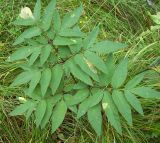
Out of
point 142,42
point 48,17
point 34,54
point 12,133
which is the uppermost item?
point 48,17

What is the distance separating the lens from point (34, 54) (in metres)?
1.81

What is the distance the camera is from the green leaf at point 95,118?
1800 mm

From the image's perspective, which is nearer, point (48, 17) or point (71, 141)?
point (48, 17)

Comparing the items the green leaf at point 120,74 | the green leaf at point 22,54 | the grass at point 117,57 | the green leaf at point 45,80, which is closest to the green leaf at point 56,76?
the green leaf at point 45,80

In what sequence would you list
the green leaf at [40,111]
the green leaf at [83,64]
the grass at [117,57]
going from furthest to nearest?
1. the grass at [117,57]
2. the green leaf at [40,111]
3. the green leaf at [83,64]

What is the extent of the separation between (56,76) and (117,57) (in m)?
0.87

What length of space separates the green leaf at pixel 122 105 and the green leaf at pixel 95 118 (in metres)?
0.10

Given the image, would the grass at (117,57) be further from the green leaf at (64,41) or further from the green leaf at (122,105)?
the green leaf at (64,41)

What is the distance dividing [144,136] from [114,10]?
1.42 meters

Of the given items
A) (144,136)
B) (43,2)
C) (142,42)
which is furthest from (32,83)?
(43,2)

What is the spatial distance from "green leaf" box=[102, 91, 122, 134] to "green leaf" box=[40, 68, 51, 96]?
28 cm

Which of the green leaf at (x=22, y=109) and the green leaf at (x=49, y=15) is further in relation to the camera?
the green leaf at (x=22, y=109)

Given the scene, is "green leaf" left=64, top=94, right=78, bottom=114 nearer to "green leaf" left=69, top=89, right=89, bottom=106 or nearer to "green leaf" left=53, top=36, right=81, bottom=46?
"green leaf" left=69, top=89, right=89, bottom=106

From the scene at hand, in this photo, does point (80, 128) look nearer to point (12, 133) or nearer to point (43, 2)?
point (12, 133)
